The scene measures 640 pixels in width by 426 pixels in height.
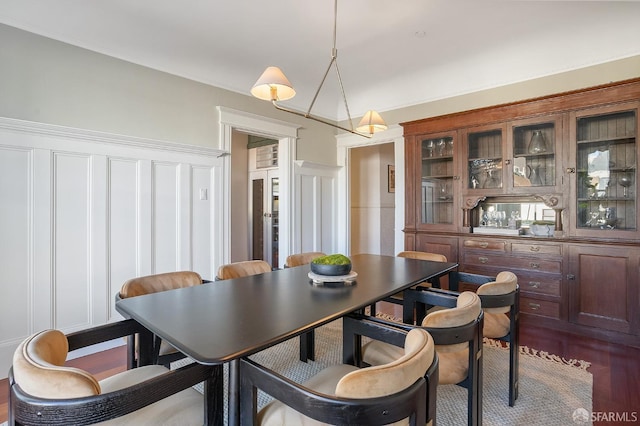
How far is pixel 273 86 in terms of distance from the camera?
82.8 inches

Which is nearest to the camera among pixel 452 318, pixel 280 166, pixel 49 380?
pixel 49 380

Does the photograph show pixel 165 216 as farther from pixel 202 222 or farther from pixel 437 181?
pixel 437 181

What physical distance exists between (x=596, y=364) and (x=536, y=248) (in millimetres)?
1079

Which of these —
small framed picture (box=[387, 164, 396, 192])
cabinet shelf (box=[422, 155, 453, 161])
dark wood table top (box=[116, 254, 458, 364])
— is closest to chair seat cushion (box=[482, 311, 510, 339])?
dark wood table top (box=[116, 254, 458, 364])

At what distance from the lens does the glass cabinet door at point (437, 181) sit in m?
3.84

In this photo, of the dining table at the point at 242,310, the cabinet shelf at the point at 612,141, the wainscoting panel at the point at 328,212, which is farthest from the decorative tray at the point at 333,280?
the wainscoting panel at the point at 328,212

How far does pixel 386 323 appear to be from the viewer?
57.1 inches

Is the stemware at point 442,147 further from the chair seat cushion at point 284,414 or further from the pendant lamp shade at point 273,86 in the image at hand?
the chair seat cushion at point 284,414

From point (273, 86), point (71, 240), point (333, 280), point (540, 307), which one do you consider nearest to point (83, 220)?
point (71, 240)

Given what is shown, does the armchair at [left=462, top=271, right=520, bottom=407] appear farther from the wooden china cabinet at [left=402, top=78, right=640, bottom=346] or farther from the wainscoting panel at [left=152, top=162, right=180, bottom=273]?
the wainscoting panel at [left=152, top=162, right=180, bottom=273]

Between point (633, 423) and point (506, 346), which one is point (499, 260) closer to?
point (506, 346)

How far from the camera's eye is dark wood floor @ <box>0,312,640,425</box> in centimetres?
199

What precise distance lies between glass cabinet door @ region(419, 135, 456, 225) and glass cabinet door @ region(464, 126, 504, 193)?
20 cm

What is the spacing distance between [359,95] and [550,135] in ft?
8.05
